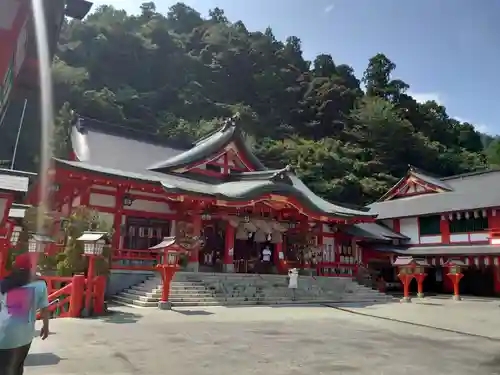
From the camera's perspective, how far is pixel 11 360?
12.1 feet

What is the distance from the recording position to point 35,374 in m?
5.13

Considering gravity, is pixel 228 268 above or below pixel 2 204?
below

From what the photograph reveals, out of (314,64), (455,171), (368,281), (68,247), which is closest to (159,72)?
(314,64)

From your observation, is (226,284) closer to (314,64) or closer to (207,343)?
(207,343)

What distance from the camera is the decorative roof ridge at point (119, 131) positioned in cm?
2088

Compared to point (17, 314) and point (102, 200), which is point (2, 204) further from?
point (102, 200)

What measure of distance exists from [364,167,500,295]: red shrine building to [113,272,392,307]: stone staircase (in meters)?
5.78

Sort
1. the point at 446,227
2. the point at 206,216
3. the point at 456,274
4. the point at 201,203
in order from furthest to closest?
the point at 446,227 → the point at 456,274 → the point at 206,216 → the point at 201,203

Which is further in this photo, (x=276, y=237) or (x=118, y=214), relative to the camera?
(x=276, y=237)

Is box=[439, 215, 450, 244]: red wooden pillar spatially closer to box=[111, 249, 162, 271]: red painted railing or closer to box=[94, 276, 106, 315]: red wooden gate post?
box=[111, 249, 162, 271]: red painted railing

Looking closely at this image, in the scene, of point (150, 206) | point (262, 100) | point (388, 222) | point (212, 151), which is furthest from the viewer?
point (262, 100)

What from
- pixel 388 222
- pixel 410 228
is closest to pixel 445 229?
pixel 410 228

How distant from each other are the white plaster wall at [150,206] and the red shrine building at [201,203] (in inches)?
1.7

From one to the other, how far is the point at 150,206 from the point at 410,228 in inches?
708
